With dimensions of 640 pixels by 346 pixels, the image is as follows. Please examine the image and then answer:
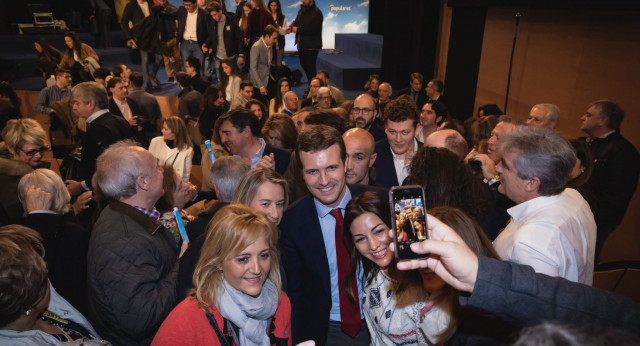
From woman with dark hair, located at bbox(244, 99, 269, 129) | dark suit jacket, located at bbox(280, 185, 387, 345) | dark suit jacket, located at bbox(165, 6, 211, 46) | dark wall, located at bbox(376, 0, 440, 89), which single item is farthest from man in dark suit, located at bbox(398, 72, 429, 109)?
dark suit jacket, located at bbox(280, 185, 387, 345)

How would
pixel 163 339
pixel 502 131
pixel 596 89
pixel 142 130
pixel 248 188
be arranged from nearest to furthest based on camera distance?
pixel 163 339
pixel 248 188
pixel 502 131
pixel 596 89
pixel 142 130

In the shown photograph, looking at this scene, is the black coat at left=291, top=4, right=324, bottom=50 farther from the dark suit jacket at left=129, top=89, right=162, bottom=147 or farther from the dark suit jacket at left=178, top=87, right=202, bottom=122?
the dark suit jacket at left=129, top=89, right=162, bottom=147

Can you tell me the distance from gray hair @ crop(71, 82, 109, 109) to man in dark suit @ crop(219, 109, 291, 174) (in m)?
1.33

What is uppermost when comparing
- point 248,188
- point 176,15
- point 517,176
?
point 176,15

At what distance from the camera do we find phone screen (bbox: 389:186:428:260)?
1.24 meters

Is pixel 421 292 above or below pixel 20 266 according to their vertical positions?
below

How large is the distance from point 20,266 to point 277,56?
774cm

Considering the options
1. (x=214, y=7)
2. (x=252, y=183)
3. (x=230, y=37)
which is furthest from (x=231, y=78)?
(x=252, y=183)

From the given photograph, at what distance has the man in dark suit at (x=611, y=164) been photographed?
346 cm

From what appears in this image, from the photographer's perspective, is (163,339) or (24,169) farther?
(24,169)

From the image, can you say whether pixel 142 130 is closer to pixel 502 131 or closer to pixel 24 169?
pixel 24 169

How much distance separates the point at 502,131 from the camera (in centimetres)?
351

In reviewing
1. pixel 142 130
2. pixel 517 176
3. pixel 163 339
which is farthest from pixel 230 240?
pixel 142 130

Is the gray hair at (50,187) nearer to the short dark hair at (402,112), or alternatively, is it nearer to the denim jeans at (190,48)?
the short dark hair at (402,112)
